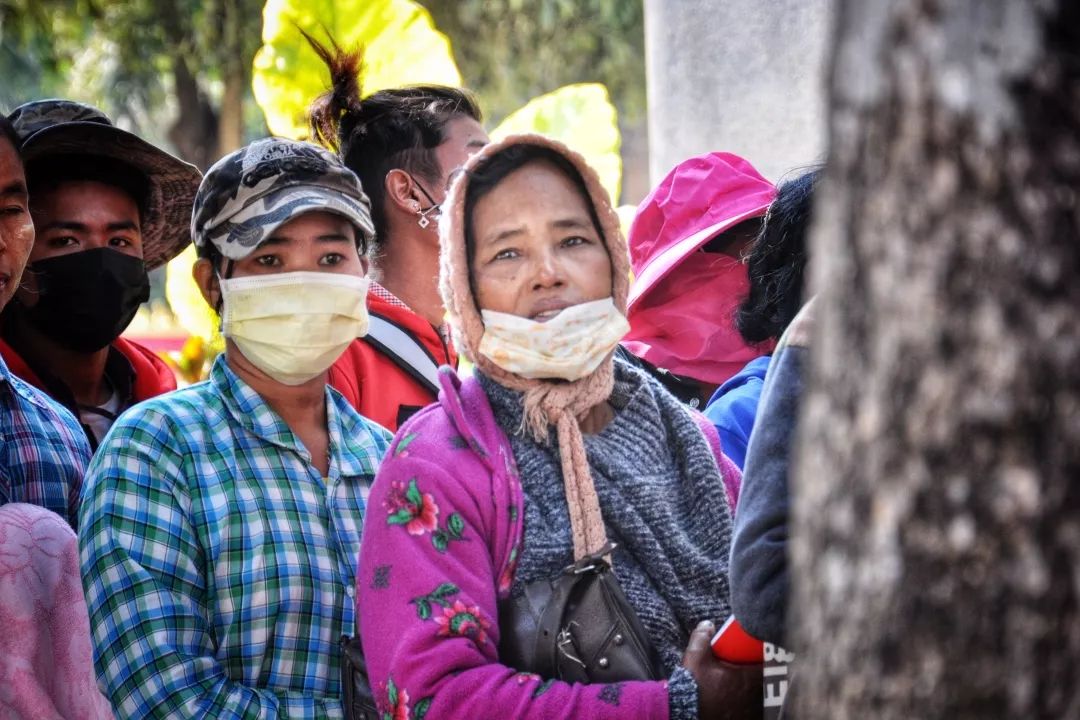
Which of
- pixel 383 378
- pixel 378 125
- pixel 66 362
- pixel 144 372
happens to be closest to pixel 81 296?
pixel 66 362

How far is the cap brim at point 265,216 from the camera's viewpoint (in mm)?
3279

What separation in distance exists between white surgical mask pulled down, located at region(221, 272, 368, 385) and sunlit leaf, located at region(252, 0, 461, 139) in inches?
116

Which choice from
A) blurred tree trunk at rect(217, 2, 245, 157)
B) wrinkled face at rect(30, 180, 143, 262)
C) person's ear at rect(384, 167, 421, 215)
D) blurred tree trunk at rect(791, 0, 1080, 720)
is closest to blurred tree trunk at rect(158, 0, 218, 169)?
blurred tree trunk at rect(217, 2, 245, 157)

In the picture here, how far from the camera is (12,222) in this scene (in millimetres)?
3492

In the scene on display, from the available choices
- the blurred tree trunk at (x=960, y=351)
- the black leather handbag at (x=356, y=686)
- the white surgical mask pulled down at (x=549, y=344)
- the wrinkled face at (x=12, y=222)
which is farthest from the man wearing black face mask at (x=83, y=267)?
the blurred tree trunk at (x=960, y=351)

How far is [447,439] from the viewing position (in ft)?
8.87

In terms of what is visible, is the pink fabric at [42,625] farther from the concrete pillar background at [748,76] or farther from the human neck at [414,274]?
the concrete pillar background at [748,76]

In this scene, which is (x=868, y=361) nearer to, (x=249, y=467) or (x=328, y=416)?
(x=249, y=467)

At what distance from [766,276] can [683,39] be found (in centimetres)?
273

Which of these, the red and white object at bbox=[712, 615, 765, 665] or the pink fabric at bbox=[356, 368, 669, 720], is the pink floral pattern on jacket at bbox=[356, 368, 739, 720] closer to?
the pink fabric at bbox=[356, 368, 669, 720]

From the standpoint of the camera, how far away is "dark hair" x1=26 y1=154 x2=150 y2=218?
3992 millimetres

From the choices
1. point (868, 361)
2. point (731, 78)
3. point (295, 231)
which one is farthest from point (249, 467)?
point (731, 78)

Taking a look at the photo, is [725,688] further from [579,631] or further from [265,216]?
[265,216]

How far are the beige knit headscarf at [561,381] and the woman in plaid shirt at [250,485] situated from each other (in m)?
0.51
